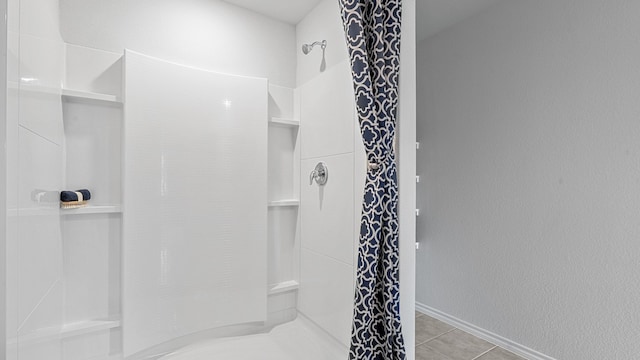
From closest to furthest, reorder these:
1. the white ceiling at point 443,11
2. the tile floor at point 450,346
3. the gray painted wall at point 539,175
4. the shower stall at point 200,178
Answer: the shower stall at point 200,178, the gray painted wall at point 539,175, the tile floor at point 450,346, the white ceiling at point 443,11

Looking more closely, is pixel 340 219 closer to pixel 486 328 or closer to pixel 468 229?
pixel 468 229

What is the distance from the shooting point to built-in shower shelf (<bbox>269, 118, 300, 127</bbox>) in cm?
175

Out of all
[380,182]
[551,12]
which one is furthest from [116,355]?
[551,12]

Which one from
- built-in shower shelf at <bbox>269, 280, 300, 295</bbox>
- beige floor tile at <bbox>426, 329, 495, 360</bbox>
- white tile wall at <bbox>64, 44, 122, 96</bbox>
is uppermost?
white tile wall at <bbox>64, 44, 122, 96</bbox>

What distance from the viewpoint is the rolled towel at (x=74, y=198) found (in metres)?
1.19

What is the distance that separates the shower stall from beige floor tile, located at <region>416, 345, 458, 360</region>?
2.51 ft

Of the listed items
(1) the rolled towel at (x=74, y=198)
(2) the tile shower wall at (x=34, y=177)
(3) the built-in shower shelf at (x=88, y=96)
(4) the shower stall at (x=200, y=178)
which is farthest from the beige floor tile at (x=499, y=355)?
(3) the built-in shower shelf at (x=88, y=96)

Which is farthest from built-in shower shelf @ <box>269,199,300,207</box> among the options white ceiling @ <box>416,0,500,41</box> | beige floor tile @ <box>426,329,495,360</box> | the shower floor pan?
white ceiling @ <box>416,0,500,41</box>

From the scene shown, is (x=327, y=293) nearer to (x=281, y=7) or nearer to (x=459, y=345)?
(x=459, y=345)

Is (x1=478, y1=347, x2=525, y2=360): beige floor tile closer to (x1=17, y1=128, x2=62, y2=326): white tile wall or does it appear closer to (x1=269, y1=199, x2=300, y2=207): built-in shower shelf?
(x1=269, y1=199, x2=300, y2=207): built-in shower shelf

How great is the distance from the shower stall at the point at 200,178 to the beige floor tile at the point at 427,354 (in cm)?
77

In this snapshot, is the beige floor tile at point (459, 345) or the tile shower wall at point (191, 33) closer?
the tile shower wall at point (191, 33)

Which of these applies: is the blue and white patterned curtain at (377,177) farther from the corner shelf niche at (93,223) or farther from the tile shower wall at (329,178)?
the corner shelf niche at (93,223)

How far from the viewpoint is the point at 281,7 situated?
67.4 inches
